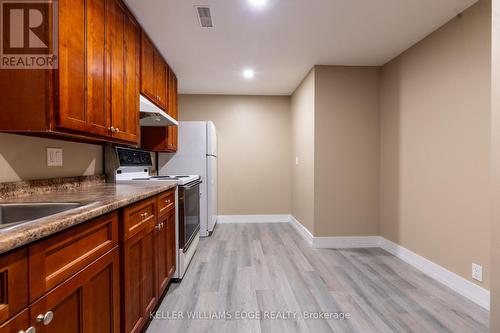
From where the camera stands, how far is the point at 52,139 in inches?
65.7

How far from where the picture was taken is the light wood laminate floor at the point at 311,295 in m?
1.71

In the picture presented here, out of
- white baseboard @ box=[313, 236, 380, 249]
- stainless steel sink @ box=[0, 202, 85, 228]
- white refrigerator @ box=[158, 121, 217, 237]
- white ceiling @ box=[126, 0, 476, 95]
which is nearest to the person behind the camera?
stainless steel sink @ box=[0, 202, 85, 228]

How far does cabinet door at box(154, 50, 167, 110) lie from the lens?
2.79 meters

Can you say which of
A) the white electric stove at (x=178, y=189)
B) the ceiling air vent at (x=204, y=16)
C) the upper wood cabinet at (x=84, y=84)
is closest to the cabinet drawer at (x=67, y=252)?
the upper wood cabinet at (x=84, y=84)

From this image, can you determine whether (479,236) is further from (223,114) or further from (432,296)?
(223,114)

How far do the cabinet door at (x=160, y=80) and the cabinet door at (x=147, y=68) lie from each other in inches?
4.0

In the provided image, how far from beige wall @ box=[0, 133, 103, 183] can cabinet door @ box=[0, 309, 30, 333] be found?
0.97m

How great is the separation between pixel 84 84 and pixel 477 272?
3.07 meters

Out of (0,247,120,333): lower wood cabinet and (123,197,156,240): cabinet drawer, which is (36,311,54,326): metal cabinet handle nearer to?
(0,247,120,333): lower wood cabinet

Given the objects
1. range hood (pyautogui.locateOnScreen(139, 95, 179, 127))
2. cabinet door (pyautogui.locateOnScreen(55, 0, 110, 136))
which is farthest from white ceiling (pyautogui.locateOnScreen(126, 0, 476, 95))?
range hood (pyautogui.locateOnScreen(139, 95, 179, 127))

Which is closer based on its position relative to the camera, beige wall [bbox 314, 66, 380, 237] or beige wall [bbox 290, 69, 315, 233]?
beige wall [bbox 314, 66, 380, 237]

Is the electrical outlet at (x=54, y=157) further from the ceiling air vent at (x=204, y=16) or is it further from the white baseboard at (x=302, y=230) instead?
the white baseboard at (x=302, y=230)

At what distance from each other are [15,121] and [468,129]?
3.01 metres

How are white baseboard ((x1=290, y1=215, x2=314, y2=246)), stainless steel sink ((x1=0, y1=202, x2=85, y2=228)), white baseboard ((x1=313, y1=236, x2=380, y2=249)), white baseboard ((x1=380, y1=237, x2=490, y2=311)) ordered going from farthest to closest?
white baseboard ((x1=290, y1=215, x2=314, y2=246)), white baseboard ((x1=313, y1=236, x2=380, y2=249)), white baseboard ((x1=380, y1=237, x2=490, y2=311)), stainless steel sink ((x1=0, y1=202, x2=85, y2=228))
